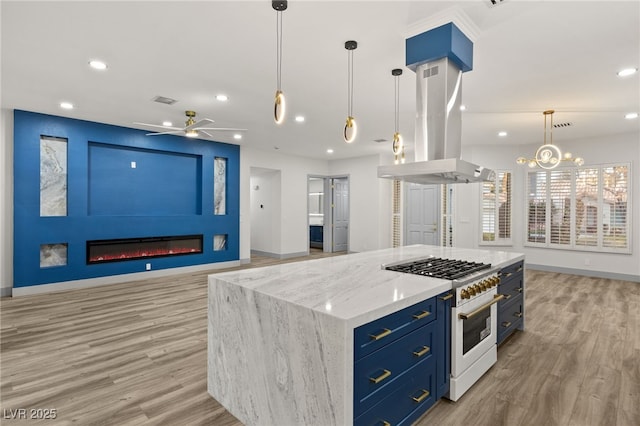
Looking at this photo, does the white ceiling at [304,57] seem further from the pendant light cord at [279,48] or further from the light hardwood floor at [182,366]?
the light hardwood floor at [182,366]

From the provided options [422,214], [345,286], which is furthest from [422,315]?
[422,214]

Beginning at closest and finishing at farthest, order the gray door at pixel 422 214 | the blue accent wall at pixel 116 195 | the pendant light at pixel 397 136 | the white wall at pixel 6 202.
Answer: the pendant light at pixel 397 136 < the white wall at pixel 6 202 < the blue accent wall at pixel 116 195 < the gray door at pixel 422 214

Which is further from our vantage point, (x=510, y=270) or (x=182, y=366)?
(x=510, y=270)

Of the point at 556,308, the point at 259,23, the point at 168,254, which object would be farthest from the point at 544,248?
the point at 168,254

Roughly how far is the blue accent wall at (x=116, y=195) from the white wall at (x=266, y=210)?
4.44 feet

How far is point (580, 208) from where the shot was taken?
696cm

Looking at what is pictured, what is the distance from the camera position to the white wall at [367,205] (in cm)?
899

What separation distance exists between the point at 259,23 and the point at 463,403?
3270 mm

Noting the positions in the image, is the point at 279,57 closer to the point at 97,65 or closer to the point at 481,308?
the point at 97,65

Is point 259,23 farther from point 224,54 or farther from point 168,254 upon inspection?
point 168,254

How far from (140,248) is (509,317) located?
6141 millimetres

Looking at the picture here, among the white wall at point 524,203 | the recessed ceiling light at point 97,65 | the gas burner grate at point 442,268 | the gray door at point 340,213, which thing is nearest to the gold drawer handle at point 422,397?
the gas burner grate at point 442,268

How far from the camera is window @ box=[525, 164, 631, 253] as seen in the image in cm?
657

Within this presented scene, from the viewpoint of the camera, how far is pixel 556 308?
15.4ft
